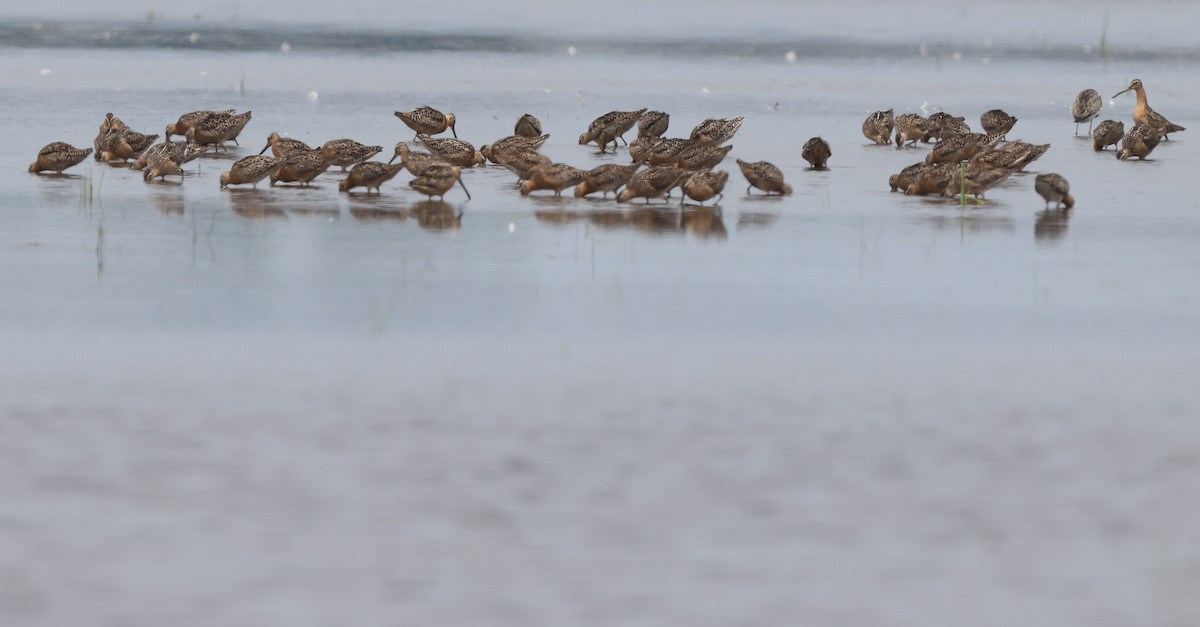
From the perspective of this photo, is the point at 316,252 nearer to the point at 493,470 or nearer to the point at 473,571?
the point at 493,470

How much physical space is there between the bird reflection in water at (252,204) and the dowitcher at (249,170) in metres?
0.09

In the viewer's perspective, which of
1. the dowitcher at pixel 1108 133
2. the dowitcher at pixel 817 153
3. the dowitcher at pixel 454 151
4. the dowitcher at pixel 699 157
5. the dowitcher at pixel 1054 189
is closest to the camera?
the dowitcher at pixel 1054 189

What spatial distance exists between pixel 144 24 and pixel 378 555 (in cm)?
3768

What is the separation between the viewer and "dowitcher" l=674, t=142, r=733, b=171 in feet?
53.6

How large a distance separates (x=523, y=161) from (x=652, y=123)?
4572 mm

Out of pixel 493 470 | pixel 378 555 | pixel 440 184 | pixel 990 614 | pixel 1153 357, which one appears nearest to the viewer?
pixel 990 614

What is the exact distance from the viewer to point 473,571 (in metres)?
5.22

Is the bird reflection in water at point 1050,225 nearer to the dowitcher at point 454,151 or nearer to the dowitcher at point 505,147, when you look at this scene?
the dowitcher at point 505,147

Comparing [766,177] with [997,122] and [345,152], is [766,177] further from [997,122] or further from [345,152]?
[997,122]

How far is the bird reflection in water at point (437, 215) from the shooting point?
12945mm

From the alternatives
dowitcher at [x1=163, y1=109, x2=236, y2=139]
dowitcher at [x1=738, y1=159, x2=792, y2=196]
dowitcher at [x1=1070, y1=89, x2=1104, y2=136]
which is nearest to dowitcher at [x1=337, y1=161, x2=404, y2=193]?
dowitcher at [x1=738, y1=159, x2=792, y2=196]

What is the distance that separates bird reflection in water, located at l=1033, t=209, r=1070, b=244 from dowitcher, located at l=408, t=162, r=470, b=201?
14.0 ft

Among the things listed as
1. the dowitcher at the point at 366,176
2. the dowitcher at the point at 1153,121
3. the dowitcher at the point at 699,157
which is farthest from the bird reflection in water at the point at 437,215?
the dowitcher at the point at 1153,121

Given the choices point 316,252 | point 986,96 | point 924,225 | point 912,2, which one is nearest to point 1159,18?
point 912,2
